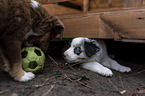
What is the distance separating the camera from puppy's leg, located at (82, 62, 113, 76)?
2704mm

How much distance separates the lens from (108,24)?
323 centimetres

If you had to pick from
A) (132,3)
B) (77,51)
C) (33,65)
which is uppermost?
(132,3)

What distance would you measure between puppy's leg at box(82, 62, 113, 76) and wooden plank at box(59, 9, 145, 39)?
77cm

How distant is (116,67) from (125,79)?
57 centimetres

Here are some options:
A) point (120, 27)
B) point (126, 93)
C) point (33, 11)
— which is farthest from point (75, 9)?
point (126, 93)

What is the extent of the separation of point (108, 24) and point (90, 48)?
831 millimetres

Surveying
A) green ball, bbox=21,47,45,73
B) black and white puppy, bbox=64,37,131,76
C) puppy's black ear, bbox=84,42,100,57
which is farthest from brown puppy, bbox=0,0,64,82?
puppy's black ear, bbox=84,42,100,57

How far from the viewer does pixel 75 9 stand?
6.95 metres

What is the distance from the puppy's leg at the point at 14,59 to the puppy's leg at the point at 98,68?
1275mm

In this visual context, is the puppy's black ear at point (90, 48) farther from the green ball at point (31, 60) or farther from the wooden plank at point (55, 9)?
the wooden plank at point (55, 9)

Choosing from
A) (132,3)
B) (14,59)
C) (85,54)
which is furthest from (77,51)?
(132,3)

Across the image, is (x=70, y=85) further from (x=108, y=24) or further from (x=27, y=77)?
(x=108, y=24)

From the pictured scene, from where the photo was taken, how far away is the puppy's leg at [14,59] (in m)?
2.02

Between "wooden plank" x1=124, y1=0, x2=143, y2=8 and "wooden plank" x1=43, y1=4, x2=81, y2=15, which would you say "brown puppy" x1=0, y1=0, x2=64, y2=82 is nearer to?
"wooden plank" x1=124, y1=0, x2=143, y2=8
